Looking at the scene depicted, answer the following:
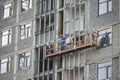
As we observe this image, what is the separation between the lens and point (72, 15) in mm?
57781

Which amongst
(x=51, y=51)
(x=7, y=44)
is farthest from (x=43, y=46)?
(x=7, y=44)

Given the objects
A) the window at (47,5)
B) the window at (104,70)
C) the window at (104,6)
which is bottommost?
the window at (104,70)

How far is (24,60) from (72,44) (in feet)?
23.6

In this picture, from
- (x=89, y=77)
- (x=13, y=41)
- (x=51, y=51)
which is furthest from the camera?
(x=13, y=41)

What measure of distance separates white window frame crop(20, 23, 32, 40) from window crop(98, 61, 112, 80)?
10451 millimetres

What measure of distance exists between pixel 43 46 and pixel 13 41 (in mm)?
4979

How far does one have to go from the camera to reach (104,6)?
54.8 metres

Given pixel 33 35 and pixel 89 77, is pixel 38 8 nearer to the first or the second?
pixel 33 35

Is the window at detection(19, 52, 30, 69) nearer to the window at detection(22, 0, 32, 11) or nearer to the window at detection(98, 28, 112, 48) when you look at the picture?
the window at detection(22, 0, 32, 11)

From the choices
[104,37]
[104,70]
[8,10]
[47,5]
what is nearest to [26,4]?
[8,10]

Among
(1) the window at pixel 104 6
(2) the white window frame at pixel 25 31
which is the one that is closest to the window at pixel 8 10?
(2) the white window frame at pixel 25 31

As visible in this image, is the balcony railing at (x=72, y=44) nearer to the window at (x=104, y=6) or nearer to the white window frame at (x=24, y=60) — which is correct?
the window at (x=104, y=6)

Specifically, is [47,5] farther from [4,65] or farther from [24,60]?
[4,65]

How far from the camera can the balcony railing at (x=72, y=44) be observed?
178ft
